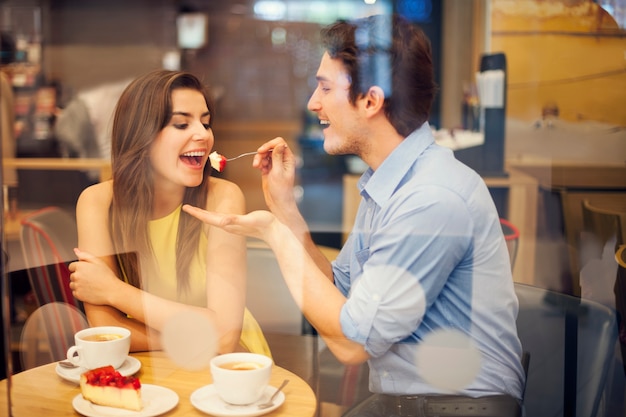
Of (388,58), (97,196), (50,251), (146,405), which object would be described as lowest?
(146,405)

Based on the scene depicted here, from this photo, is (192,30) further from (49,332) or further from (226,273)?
(49,332)

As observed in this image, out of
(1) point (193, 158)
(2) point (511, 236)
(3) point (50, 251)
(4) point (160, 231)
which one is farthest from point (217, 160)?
(2) point (511, 236)

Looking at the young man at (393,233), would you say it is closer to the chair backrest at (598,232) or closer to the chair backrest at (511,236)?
the chair backrest at (511,236)

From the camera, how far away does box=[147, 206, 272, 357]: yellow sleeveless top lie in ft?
3.98

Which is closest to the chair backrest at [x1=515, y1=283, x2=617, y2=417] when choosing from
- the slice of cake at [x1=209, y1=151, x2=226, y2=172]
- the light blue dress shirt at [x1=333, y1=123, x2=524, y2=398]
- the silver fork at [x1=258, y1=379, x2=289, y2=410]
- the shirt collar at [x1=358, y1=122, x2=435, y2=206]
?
the light blue dress shirt at [x1=333, y1=123, x2=524, y2=398]

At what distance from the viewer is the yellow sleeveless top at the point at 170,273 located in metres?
1.21

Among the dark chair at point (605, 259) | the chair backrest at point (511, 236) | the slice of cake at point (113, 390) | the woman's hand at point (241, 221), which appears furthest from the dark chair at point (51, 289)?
the dark chair at point (605, 259)

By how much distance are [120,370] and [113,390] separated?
0.05 meters

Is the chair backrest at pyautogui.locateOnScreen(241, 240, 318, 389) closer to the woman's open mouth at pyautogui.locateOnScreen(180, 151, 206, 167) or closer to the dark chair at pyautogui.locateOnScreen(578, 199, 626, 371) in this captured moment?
the woman's open mouth at pyautogui.locateOnScreen(180, 151, 206, 167)

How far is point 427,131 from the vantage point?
1.16 meters

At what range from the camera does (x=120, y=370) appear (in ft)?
4.06

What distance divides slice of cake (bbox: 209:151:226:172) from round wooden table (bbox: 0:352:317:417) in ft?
1.11

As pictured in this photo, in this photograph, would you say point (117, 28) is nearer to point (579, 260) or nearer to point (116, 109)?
point (116, 109)

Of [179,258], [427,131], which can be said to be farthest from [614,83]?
[179,258]
